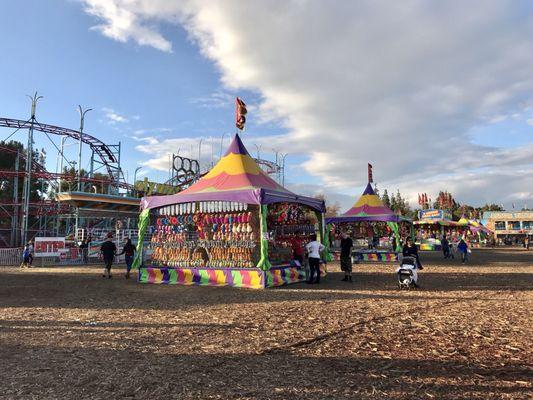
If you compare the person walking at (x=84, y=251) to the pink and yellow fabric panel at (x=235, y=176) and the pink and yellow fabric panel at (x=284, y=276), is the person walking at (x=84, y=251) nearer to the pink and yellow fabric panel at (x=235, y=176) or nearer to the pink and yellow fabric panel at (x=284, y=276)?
the pink and yellow fabric panel at (x=235, y=176)

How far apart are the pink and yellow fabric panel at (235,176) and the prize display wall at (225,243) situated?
603 mm

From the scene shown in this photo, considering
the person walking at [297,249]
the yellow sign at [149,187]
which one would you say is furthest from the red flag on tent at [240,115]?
the yellow sign at [149,187]

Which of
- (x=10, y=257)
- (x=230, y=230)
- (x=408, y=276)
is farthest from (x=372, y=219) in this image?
(x=10, y=257)

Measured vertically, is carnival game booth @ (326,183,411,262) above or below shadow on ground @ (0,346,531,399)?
above

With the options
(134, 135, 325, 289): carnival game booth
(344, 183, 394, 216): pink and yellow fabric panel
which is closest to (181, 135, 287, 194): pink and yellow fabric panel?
(134, 135, 325, 289): carnival game booth

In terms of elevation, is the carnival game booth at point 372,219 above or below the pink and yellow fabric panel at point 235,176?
below

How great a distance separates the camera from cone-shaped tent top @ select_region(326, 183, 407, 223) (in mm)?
21859

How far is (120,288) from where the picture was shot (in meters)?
12.0

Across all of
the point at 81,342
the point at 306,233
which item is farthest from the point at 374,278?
the point at 81,342

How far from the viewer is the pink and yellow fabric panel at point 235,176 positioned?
42.4ft

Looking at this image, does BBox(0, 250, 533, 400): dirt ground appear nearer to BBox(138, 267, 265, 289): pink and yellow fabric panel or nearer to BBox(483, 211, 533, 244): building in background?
BBox(138, 267, 265, 289): pink and yellow fabric panel

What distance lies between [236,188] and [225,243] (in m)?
1.92

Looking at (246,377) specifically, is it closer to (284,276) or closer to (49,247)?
(284,276)

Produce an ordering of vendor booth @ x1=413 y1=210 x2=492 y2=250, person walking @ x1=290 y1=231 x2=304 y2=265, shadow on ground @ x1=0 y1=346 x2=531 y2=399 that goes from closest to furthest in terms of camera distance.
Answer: shadow on ground @ x1=0 y1=346 x2=531 y2=399, person walking @ x1=290 y1=231 x2=304 y2=265, vendor booth @ x1=413 y1=210 x2=492 y2=250
